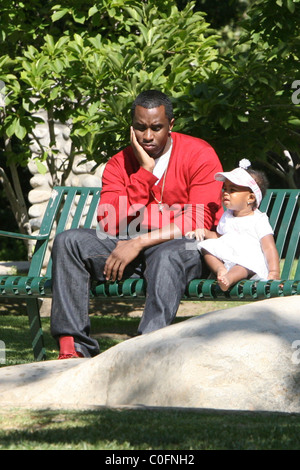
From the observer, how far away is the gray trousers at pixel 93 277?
476cm

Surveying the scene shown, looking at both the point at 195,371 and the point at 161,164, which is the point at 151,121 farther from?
the point at 195,371

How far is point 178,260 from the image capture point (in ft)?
16.3

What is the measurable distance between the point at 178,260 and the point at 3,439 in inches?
83.9

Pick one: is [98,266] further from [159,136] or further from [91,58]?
[91,58]

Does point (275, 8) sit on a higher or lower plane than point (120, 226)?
higher

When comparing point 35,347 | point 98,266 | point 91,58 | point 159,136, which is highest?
point 91,58

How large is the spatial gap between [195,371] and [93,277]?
1.63 metres

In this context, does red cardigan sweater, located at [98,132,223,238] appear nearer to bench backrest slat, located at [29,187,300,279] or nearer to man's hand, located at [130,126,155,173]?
man's hand, located at [130,126,155,173]

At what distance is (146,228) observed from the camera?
213 inches

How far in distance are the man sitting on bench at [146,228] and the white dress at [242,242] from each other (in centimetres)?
12

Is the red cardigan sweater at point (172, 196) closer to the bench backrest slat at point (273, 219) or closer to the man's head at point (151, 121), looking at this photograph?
the man's head at point (151, 121)

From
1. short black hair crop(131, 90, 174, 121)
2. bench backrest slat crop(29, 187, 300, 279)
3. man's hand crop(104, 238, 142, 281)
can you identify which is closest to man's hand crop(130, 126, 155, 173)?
short black hair crop(131, 90, 174, 121)

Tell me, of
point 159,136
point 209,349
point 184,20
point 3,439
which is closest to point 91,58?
point 184,20

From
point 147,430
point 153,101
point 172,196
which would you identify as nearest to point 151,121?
point 153,101
